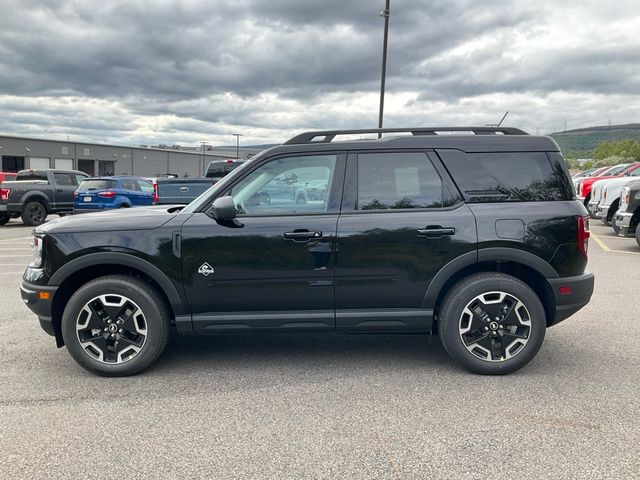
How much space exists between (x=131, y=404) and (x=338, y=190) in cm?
216

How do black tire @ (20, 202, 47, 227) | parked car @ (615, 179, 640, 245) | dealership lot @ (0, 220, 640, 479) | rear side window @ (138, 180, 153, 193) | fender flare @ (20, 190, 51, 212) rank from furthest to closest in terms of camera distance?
rear side window @ (138, 180, 153, 193) → black tire @ (20, 202, 47, 227) → fender flare @ (20, 190, 51, 212) → parked car @ (615, 179, 640, 245) → dealership lot @ (0, 220, 640, 479)

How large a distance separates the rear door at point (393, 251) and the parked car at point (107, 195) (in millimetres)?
12990

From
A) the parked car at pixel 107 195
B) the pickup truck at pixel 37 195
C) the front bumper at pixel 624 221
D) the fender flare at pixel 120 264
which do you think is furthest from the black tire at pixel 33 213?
the front bumper at pixel 624 221

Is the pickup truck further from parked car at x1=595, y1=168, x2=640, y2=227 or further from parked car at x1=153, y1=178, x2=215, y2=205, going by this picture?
parked car at x1=595, y1=168, x2=640, y2=227

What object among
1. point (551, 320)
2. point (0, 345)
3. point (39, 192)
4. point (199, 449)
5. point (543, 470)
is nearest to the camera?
point (543, 470)

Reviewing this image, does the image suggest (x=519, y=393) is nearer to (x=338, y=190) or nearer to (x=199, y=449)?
(x=338, y=190)

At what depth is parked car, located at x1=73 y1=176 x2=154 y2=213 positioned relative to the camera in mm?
15766

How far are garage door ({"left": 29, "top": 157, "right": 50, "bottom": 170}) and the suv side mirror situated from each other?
5760 cm

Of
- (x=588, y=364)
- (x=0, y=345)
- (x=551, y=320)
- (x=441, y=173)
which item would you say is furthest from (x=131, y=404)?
(x=588, y=364)

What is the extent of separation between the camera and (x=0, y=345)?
4867 mm

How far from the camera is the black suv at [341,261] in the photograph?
159 inches

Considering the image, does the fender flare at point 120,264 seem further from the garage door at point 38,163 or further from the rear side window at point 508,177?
the garage door at point 38,163

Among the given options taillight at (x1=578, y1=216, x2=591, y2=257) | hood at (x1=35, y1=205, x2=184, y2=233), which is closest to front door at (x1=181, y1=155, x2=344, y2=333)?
hood at (x1=35, y1=205, x2=184, y2=233)

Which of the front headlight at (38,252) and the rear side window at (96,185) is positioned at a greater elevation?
the rear side window at (96,185)
